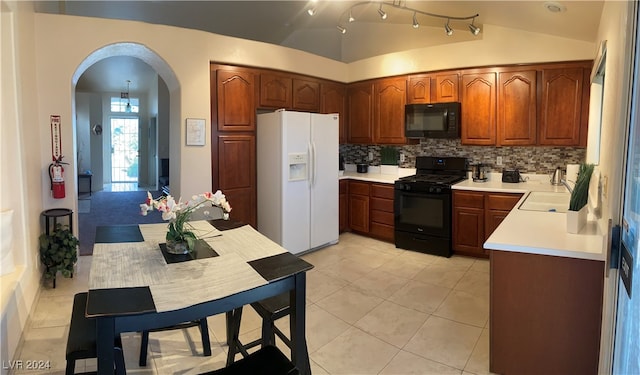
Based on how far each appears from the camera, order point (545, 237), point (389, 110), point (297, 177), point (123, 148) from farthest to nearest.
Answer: point (123, 148) < point (389, 110) < point (297, 177) < point (545, 237)

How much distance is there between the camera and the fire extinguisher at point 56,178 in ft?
11.5

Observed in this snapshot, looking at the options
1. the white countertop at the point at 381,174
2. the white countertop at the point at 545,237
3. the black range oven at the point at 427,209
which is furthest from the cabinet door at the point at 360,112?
the white countertop at the point at 545,237

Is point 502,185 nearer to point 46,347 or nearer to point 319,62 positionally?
point 319,62

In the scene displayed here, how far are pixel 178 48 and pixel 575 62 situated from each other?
13.6 ft

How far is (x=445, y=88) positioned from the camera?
15.4ft

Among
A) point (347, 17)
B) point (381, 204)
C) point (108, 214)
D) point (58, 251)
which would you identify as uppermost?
point (347, 17)

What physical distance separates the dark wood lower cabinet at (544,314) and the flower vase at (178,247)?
169 cm

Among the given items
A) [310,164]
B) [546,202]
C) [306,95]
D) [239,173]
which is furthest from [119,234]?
[546,202]

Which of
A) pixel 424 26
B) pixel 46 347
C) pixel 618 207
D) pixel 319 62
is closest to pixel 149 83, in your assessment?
pixel 319 62

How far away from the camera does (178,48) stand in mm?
3922

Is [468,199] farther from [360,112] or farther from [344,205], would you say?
[360,112]

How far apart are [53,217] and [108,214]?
3956 millimetres

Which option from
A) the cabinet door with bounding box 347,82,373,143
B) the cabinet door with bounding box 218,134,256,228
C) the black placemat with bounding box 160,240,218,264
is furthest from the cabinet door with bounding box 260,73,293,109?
the black placemat with bounding box 160,240,218,264

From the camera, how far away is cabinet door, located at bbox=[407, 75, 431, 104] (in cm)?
484
